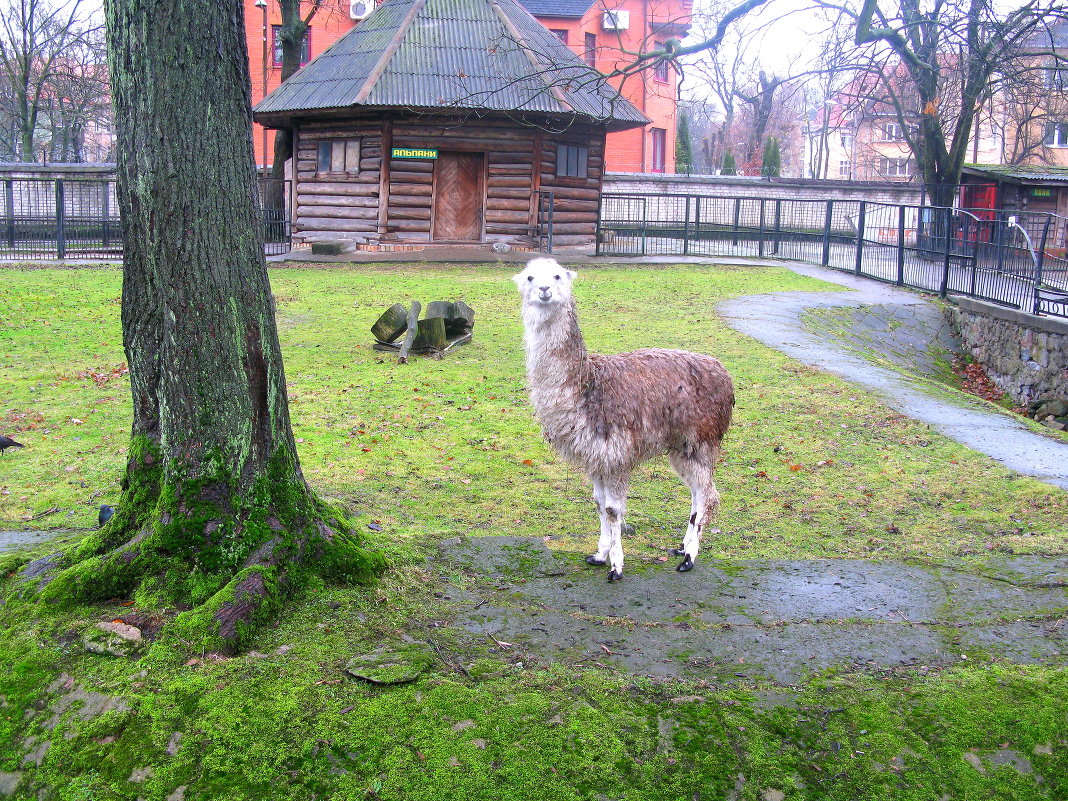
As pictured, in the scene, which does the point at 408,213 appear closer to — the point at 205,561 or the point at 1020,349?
the point at 1020,349

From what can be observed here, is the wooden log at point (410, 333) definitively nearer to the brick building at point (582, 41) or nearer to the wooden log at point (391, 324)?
the wooden log at point (391, 324)

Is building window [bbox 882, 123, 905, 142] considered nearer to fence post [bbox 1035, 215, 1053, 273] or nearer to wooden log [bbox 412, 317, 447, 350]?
fence post [bbox 1035, 215, 1053, 273]

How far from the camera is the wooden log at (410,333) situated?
487 inches

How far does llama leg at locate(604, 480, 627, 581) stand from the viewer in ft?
18.2

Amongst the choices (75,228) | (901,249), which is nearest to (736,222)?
(901,249)

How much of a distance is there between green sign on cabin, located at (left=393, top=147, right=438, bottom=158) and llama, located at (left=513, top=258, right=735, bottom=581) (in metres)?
19.7

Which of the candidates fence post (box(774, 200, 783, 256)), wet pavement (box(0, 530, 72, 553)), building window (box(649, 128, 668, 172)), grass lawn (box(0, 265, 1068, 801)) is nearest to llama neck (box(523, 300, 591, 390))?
grass lawn (box(0, 265, 1068, 801))

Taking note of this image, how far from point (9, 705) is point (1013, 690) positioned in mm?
4092

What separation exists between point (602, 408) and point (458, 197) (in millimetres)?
20717

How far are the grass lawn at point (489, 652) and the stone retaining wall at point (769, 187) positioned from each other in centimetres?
2809

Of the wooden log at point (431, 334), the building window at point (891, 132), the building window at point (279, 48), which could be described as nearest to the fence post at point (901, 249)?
the building window at point (891, 132)

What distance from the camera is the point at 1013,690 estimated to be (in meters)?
4.12

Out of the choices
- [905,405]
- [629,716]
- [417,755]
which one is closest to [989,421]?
[905,405]

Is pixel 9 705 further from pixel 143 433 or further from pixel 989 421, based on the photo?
pixel 989 421
